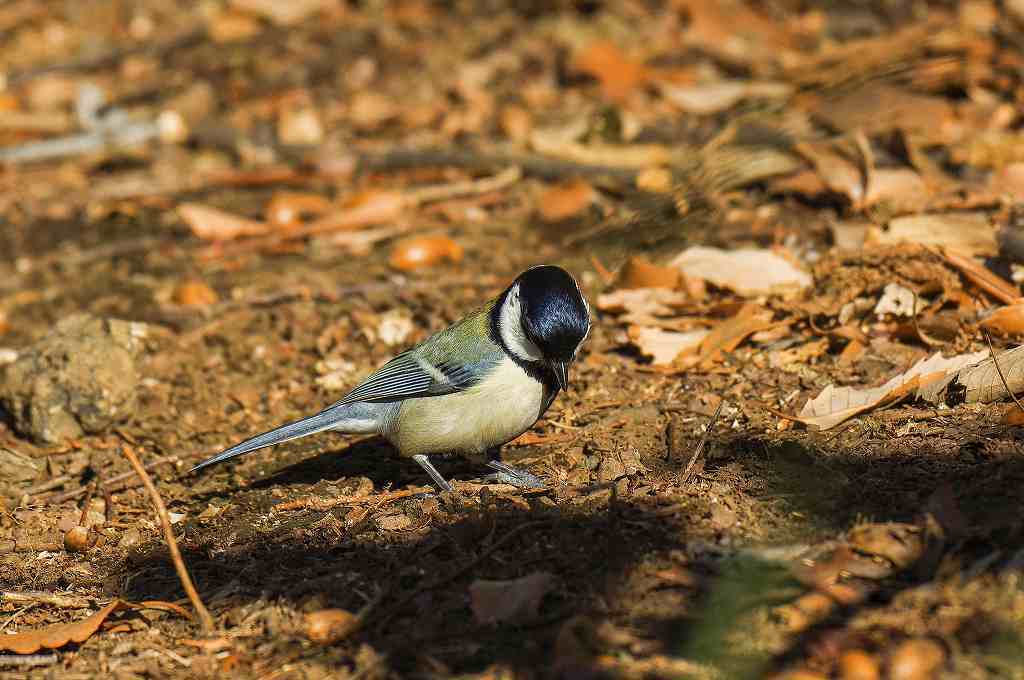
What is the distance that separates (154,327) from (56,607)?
232cm

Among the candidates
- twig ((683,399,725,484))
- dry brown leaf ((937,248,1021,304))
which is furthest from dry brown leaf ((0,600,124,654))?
dry brown leaf ((937,248,1021,304))

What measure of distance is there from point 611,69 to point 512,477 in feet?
15.5

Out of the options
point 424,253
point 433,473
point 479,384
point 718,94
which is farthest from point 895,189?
point 433,473

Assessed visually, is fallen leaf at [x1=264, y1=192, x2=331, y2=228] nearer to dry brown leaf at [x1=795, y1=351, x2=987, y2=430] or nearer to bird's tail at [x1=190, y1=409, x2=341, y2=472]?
bird's tail at [x1=190, y1=409, x2=341, y2=472]

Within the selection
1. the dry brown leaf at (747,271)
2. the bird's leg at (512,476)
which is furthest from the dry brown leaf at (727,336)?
the bird's leg at (512,476)

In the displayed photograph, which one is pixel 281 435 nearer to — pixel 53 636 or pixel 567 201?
pixel 53 636

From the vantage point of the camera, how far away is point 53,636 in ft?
10.7

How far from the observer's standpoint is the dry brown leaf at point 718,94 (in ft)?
23.7

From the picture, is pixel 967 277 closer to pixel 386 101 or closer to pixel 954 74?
pixel 954 74

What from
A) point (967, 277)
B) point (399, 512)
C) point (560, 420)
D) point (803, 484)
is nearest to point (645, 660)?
point (803, 484)

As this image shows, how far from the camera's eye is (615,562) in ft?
10.2

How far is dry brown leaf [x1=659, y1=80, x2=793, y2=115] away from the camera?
23.7ft

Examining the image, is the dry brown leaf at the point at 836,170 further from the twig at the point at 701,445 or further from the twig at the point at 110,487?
the twig at the point at 110,487

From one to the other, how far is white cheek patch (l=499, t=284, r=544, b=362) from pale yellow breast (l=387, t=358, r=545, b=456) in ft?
0.20
